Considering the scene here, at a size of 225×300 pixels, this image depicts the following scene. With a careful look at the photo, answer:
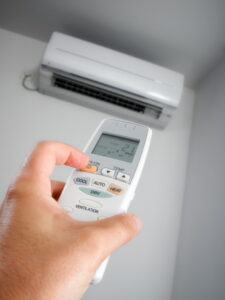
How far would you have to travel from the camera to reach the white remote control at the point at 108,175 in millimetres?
491

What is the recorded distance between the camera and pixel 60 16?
1169 millimetres

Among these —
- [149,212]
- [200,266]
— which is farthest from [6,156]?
[200,266]

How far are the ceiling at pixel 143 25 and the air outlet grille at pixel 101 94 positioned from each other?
0.28 meters

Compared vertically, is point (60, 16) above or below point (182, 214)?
above

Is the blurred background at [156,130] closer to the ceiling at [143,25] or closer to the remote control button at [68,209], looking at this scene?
the ceiling at [143,25]

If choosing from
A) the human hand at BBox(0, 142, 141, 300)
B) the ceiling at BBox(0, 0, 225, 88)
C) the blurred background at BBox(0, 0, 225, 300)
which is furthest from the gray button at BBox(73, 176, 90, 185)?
the ceiling at BBox(0, 0, 225, 88)

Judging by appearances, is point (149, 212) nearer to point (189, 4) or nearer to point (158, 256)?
point (158, 256)

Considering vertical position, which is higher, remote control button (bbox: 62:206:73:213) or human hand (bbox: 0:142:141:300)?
remote control button (bbox: 62:206:73:213)

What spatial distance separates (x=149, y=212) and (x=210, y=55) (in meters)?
0.77

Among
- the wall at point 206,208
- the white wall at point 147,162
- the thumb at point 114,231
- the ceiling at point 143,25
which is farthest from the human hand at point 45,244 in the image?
the ceiling at point 143,25

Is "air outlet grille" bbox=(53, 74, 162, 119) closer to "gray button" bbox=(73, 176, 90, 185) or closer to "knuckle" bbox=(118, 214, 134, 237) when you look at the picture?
"gray button" bbox=(73, 176, 90, 185)

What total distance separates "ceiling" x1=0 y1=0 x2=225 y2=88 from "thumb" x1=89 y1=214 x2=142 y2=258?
3.04ft

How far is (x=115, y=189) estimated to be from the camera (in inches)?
20.7

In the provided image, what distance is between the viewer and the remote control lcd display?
2.00 feet
